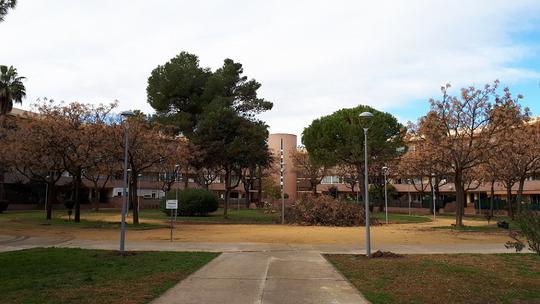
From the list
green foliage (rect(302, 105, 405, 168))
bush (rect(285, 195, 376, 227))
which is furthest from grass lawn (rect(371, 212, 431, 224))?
green foliage (rect(302, 105, 405, 168))

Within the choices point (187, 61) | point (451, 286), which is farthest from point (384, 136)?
point (451, 286)

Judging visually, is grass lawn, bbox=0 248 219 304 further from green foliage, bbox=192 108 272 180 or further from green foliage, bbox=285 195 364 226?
green foliage, bbox=192 108 272 180

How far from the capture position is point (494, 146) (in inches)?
1198

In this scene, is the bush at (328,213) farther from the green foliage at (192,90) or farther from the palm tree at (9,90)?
the palm tree at (9,90)

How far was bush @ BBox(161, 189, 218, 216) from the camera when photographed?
1665 inches

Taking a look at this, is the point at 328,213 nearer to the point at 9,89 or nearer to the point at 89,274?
the point at 89,274

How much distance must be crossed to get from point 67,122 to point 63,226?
6675mm

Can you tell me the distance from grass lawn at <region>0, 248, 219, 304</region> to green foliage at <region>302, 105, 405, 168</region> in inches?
1389

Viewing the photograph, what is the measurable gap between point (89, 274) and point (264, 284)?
14.5 ft

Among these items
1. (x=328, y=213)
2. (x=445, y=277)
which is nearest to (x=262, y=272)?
(x=445, y=277)

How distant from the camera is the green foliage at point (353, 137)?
49375mm

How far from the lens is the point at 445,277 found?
11.4 meters

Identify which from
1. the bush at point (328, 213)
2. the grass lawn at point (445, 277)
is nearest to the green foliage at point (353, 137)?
the bush at point (328, 213)

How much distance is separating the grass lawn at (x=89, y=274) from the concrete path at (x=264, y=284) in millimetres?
524
